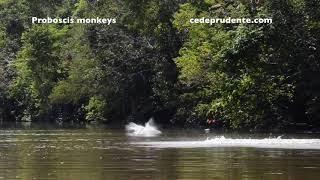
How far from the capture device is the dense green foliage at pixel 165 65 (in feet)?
151

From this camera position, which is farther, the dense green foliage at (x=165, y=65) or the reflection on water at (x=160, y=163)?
the dense green foliage at (x=165, y=65)

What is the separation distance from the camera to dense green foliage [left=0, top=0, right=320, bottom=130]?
151 feet

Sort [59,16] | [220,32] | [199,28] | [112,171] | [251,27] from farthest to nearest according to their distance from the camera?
[59,16]
[199,28]
[220,32]
[251,27]
[112,171]

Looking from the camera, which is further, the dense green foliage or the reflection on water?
the dense green foliage

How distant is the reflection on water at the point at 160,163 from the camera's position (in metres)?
18.7

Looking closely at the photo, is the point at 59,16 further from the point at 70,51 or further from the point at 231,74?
the point at 231,74

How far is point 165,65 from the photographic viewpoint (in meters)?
65.9

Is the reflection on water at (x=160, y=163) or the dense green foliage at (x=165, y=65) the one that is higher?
the dense green foliage at (x=165, y=65)

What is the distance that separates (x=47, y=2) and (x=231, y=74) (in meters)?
60.0

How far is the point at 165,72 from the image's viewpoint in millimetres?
65500

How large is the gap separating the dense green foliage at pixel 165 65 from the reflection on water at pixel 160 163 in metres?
17.6

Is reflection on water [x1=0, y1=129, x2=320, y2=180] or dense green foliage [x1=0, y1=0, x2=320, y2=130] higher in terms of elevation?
dense green foliage [x1=0, y1=0, x2=320, y2=130]

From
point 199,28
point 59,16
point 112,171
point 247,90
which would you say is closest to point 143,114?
point 199,28

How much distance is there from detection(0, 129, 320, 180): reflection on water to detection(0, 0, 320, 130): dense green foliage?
17633 mm
